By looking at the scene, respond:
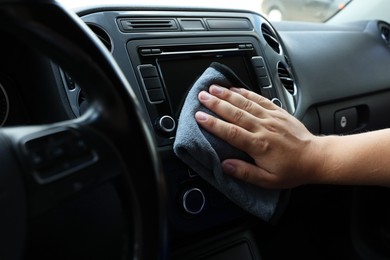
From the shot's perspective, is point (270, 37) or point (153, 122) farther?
point (270, 37)

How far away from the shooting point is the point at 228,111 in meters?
0.70

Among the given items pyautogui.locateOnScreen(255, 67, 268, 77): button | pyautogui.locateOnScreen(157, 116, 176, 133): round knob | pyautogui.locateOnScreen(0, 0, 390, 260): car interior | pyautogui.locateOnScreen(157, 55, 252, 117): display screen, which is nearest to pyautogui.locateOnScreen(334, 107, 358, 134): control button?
pyautogui.locateOnScreen(0, 0, 390, 260): car interior

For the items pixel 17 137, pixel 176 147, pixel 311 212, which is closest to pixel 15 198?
pixel 17 137

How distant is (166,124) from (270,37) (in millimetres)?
394

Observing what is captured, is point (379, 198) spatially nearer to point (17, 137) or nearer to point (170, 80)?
point (170, 80)

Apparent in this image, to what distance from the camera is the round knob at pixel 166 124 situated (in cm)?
73

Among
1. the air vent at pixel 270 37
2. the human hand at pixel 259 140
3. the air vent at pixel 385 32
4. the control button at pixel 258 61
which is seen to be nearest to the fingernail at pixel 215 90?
the human hand at pixel 259 140

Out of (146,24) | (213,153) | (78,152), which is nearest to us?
(78,152)

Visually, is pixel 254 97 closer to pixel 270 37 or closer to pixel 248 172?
pixel 248 172

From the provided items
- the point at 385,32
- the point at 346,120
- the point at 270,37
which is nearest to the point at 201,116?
the point at 270,37

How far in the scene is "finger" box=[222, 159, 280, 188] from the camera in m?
0.70

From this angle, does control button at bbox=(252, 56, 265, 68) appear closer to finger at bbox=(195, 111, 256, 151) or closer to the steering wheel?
finger at bbox=(195, 111, 256, 151)

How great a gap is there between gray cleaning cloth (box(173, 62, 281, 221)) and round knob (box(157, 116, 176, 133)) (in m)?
0.02

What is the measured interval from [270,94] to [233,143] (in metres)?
0.24
